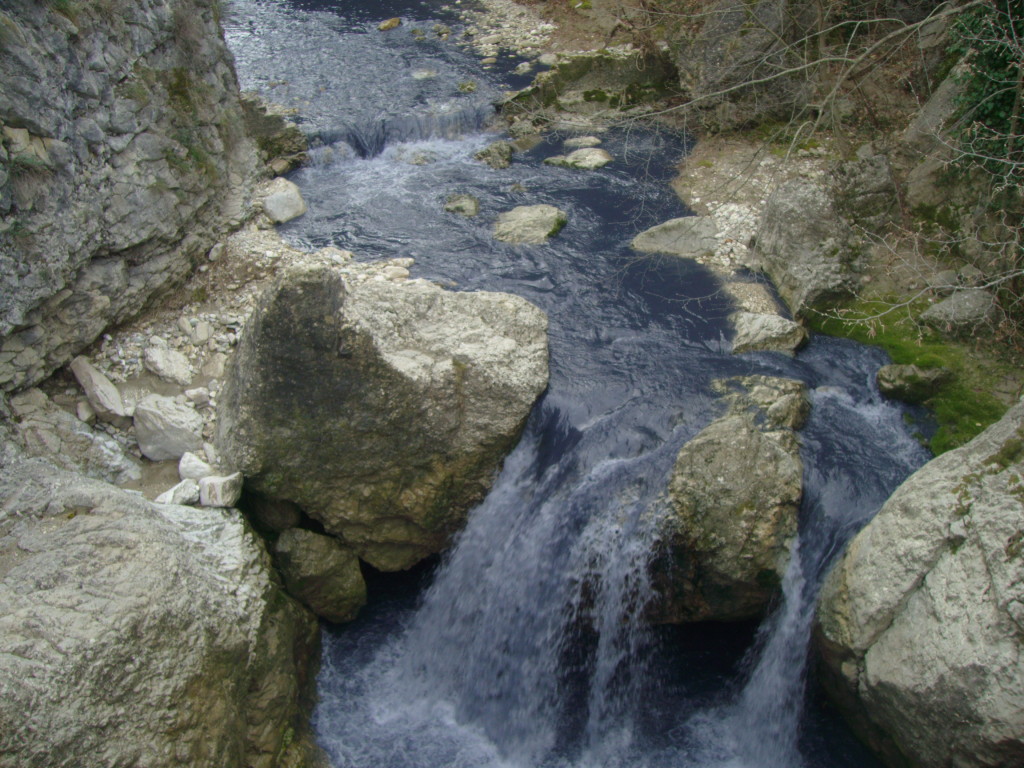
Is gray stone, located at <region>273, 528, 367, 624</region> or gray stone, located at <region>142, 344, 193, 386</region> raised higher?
gray stone, located at <region>142, 344, 193, 386</region>

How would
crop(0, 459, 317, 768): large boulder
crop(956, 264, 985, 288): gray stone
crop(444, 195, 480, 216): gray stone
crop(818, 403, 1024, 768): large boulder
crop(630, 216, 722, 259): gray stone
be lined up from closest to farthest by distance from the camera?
crop(0, 459, 317, 768): large boulder
crop(818, 403, 1024, 768): large boulder
crop(956, 264, 985, 288): gray stone
crop(630, 216, 722, 259): gray stone
crop(444, 195, 480, 216): gray stone

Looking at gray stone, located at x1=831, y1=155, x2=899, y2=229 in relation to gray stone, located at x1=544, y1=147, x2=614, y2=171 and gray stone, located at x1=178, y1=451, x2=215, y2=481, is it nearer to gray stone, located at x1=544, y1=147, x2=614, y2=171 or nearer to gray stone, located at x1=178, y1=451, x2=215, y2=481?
gray stone, located at x1=544, y1=147, x2=614, y2=171

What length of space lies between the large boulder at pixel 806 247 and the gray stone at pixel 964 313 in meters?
0.96

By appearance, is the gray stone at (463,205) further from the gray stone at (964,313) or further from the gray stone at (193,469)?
the gray stone at (964,313)

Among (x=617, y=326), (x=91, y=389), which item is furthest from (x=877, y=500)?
(x=91, y=389)

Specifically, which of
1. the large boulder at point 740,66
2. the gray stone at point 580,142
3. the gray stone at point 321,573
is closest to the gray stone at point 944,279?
the large boulder at point 740,66

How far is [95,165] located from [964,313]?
7.97 metres

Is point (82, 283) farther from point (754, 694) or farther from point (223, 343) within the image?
point (754, 694)

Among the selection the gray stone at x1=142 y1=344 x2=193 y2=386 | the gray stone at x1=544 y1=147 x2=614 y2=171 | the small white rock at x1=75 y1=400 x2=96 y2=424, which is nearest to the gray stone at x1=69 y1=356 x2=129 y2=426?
the small white rock at x1=75 y1=400 x2=96 y2=424

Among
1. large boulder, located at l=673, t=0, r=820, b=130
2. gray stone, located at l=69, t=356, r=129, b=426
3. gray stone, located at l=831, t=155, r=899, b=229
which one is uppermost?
large boulder, located at l=673, t=0, r=820, b=130

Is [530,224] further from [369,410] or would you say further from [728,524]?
[728,524]

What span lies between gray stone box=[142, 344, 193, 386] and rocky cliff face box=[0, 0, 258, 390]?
0.43m

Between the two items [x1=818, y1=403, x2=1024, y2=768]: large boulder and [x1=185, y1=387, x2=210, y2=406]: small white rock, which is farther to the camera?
[x1=185, y1=387, x2=210, y2=406]: small white rock

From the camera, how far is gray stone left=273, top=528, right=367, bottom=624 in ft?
19.6
